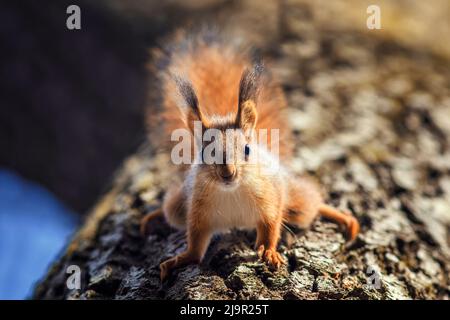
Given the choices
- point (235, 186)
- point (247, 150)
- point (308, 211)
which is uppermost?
point (247, 150)

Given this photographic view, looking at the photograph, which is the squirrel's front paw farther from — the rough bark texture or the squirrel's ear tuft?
the squirrel's ear tuft

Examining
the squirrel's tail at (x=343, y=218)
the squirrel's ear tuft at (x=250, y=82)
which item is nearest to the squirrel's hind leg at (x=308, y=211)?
the squirrel's tail at (x=343, y=218)

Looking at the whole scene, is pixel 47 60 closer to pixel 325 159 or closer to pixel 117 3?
pixel 117 3

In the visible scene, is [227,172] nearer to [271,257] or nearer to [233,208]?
[233,208]

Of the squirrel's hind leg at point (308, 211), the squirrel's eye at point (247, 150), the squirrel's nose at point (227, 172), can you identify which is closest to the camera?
the squirrel's nose at point (227, 172)

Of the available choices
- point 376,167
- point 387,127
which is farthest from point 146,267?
point 387,127

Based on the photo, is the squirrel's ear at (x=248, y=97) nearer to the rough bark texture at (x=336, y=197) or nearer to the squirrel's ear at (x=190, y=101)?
the squirrel's ear at (x=190, y=101)

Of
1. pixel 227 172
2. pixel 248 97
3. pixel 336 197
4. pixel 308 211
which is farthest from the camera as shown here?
pixel 336 197

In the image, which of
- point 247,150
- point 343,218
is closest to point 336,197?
point 343,218

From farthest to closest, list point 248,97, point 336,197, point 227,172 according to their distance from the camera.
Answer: point 336,197
point 248,97
point 227,172
